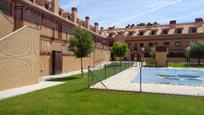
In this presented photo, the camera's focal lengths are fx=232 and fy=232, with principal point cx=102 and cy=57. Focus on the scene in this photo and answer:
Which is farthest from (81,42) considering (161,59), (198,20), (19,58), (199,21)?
(198,20)

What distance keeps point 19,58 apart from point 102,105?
740 cm

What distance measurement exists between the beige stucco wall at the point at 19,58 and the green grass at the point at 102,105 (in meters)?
2.90

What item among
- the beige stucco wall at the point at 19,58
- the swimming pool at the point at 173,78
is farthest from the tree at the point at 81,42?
the beige stucco wall at the point at 19,58

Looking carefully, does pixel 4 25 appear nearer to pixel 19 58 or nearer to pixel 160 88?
pixel 19 58

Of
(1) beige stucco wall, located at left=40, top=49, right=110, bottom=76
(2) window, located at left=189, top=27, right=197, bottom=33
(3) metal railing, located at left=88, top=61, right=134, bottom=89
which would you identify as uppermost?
(2) window, located at left=189, top=27, right=197, bottom=33

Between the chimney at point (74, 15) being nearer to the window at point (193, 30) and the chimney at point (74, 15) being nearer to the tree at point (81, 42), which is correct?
the tree at point (81, 42)

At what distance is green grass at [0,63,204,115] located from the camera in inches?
323

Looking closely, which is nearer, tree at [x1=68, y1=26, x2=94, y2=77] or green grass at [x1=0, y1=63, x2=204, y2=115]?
green grass at [x1=0, y1=63, x2=204, y2=115]

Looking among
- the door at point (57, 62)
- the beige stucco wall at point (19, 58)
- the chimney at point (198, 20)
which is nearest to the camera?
the beige stucco wall at point (19, 58)

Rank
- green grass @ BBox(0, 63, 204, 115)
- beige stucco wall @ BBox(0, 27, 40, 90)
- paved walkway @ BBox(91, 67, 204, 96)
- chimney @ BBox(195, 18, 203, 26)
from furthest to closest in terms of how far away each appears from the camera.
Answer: chimney @ BBox(195, 18, 203, 26) → paved walkway @ BBox(91, 67, 204, 96) → beige stucco wall @ BBox(0, 27, 40, 90) → green grass @ BBox(0, 63, 204, 115)

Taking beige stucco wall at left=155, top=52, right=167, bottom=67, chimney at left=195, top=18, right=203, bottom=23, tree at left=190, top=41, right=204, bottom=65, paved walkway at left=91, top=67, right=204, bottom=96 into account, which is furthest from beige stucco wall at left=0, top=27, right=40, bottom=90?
chimney at left=195, top=18, right=203, bottom=23

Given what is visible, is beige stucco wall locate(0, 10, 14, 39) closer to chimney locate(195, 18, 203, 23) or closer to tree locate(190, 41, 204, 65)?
tree locate(190, 41, 204, 65)

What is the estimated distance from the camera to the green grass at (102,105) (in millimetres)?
8202

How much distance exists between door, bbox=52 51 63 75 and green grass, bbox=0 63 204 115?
1359 centimetres
